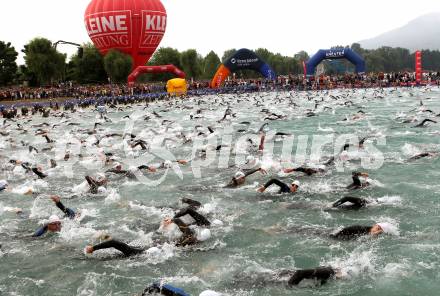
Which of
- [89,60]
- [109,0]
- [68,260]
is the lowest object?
[68,260]

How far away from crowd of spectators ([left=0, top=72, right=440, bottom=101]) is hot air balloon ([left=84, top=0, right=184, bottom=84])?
1114 cm

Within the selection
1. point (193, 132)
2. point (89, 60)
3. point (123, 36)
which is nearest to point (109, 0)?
point (123, 36)

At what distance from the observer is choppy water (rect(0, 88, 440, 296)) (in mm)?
7824

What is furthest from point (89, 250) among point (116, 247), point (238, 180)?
point (238, 180)

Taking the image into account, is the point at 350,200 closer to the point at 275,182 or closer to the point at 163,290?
the point at 275,182

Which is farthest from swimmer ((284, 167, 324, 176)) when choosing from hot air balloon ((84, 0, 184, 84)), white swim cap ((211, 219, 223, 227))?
hot air balloon ((84, 0, 184, 84))

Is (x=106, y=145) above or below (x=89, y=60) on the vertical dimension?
below

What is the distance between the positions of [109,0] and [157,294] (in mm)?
63407

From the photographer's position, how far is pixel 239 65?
59812mm

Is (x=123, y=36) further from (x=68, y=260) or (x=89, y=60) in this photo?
(x=68, y=260)

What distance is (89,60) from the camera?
73.5 m

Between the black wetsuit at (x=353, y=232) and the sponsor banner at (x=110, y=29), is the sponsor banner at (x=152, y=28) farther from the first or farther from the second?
the black wetsuit at (x=353, y=232)

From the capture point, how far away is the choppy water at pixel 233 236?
7.82 m

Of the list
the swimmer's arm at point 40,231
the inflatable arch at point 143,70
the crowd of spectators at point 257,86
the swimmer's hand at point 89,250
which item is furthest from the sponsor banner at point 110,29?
the swimmer's hand at point 89,250
